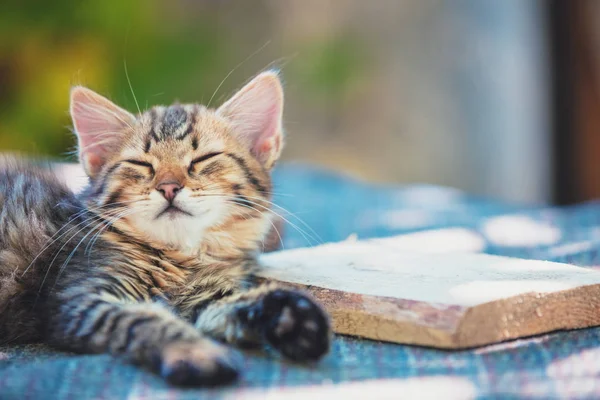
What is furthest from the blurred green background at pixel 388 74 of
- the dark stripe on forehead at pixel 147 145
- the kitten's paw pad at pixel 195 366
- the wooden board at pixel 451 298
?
the kitten's paw pad at pixel 195 366

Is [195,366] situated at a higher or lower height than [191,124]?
lower

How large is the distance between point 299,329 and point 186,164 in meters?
0.62

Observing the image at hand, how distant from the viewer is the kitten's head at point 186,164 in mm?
1762

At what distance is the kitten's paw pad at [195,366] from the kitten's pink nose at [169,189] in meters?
0.50

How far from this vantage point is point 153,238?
1805 mm

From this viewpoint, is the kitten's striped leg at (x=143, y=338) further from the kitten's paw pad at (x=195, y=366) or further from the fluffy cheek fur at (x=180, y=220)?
the fluffy cheek fur at (x=180, y=220)

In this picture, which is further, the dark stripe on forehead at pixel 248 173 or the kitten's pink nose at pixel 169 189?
the dark stripe on forehead at pixel 248 173

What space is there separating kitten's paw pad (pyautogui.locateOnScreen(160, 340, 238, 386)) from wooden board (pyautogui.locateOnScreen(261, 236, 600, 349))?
1.25ft

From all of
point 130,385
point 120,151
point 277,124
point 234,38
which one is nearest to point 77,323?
point 130,385

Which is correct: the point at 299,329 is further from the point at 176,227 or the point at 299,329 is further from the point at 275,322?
the point at 176,227

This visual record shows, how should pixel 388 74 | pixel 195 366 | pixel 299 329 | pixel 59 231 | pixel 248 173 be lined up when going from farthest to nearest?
pixel 388 74, pixel 248 173, pixel 59 231, pixel 299 329, pixel 195 366

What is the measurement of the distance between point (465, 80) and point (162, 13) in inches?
88.6

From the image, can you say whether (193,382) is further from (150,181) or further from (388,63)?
(388,63)

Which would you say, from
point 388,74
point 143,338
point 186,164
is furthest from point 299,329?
point 388,74
